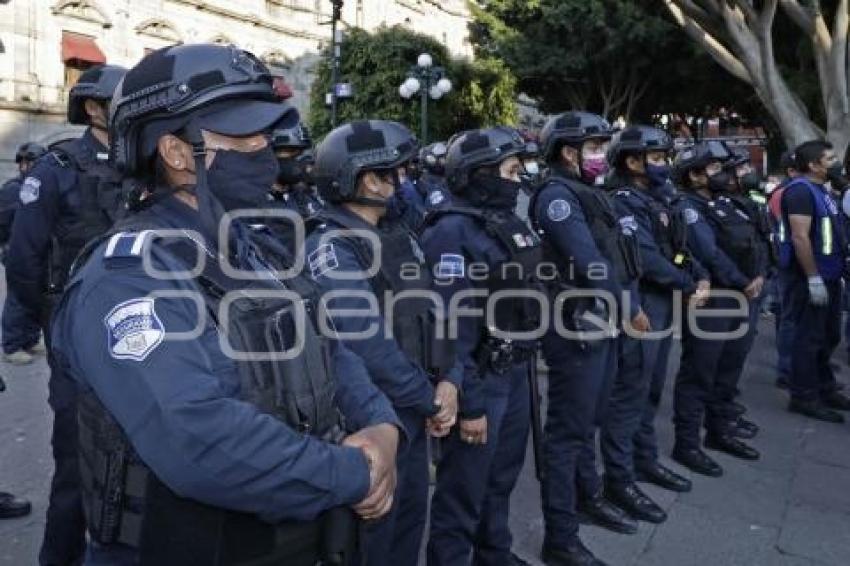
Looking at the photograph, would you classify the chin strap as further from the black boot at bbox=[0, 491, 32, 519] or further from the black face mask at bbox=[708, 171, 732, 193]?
the black face mask at bbox=[708, 171, 732, 193]

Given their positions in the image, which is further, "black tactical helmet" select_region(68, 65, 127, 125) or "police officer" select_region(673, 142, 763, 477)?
"police officer" select_region(673, 142, 763, 477)

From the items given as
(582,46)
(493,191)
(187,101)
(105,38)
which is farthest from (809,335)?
(105,38)

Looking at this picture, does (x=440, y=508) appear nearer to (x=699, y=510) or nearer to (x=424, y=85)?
(x=699, y=510)

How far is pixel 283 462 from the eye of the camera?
1.44 metres

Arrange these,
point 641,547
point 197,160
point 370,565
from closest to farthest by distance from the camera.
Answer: point 197,160 → point 370,565 → point 641,547

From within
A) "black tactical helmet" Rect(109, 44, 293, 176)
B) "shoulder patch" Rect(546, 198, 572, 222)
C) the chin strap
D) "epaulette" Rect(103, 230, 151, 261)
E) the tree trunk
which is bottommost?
"shoulder patch" Rect(546, 198, 572, 222)

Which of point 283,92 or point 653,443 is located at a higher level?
point 283,92

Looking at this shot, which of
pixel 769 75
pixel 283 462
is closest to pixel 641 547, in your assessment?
pixel 283 462

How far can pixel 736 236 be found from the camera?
5023 millimetres

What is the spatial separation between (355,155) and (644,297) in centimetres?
230

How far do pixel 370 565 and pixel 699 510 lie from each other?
2.30 meters

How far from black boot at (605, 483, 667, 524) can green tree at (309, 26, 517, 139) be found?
18756 mm

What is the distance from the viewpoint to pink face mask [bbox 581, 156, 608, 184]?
398cm

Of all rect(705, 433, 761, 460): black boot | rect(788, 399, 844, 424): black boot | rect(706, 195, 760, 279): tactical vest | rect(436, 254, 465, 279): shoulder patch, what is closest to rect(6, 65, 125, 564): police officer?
rect(436, 254, 465, 279): shoulder patch
